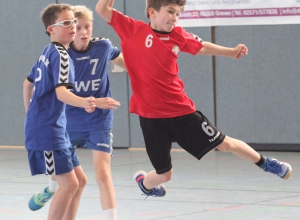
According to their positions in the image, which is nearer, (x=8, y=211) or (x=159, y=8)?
(x=159, y=8)

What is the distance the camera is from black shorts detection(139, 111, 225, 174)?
4945mm

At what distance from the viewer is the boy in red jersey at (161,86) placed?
4.88 meters

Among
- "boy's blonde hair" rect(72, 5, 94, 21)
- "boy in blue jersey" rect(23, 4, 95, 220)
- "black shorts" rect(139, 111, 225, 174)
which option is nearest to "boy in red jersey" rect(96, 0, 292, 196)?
"black shorts" rect(139, 111, 225, 174)

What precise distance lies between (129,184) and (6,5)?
16.6 ft

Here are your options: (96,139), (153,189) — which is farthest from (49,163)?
(153,189)

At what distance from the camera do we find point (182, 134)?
4969mm

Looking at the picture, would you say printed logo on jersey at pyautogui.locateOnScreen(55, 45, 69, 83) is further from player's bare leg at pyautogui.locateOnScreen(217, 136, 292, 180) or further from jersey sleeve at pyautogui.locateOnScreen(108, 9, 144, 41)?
player's bare leg at pyautogui.locateOnScreen(217, 136, 292, 180)

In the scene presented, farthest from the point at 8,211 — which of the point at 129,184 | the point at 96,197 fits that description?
the point at 129,184

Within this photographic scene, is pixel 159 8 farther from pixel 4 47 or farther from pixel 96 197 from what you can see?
pixel 4 47

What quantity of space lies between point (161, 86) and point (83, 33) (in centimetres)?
68

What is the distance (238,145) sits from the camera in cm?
497

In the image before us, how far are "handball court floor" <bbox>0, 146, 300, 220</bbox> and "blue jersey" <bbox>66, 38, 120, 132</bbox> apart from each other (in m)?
0.77

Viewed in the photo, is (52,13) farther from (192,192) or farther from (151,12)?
(192,192)

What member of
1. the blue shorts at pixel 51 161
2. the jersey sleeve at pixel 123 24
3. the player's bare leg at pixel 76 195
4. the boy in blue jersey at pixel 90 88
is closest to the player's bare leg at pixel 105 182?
the boy in blue jersey at pixel 90 88
